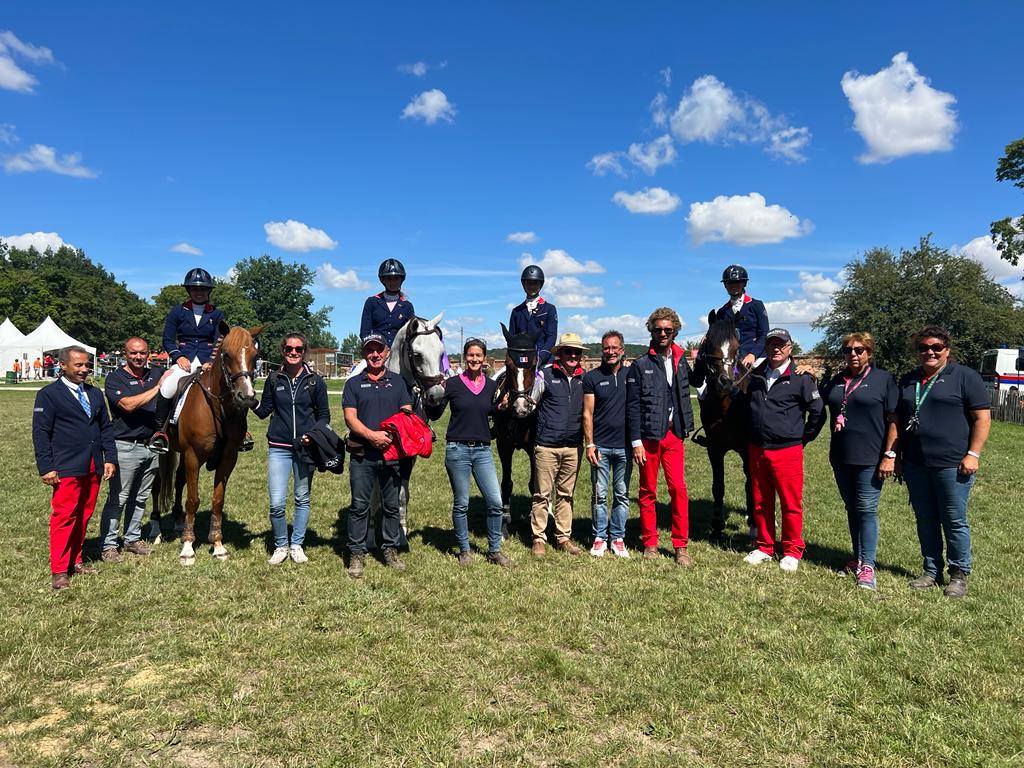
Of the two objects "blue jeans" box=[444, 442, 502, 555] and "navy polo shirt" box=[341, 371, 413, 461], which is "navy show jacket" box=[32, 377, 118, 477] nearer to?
"navy polo shirt" box=[341, 371, 413, 461]

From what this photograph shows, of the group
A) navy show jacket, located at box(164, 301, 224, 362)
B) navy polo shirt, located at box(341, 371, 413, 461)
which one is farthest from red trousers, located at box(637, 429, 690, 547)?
navy show jacket, located at box(164, 301, 224, 362)

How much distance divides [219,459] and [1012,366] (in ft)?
135

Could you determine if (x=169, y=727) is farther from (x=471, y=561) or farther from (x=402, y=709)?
(x=471, y=561)

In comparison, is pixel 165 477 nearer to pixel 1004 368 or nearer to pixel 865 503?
pixel 865 503

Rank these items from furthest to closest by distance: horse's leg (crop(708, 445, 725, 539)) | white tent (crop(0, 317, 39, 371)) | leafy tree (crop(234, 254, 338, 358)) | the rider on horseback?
1. leafy tree (crop(234, 254, 338, 358))
2. white tent (crop(0, 317, 39, 371))
3. horse's leg (crop(708, 445, 725, 539))
4. the rider on horseback

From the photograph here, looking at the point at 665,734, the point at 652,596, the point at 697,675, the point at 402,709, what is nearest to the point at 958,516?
the point at 652,596

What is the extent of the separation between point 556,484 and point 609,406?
3.78 feet

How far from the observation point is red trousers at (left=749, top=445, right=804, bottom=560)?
19.9 feet

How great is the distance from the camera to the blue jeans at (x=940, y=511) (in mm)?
5355

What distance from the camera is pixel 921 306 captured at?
43.4 metres

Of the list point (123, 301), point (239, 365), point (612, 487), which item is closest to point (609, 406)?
point (612, 487)

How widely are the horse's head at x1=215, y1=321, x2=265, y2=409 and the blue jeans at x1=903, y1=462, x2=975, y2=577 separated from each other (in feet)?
21.8

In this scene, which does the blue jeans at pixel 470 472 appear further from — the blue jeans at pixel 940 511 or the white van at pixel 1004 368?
the white van at pixel 1004 368

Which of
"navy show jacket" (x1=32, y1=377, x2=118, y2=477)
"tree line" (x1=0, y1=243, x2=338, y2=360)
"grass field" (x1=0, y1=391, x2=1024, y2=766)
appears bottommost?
"grass field" (x1=0, y1=391, x2=1024, y2=766)
